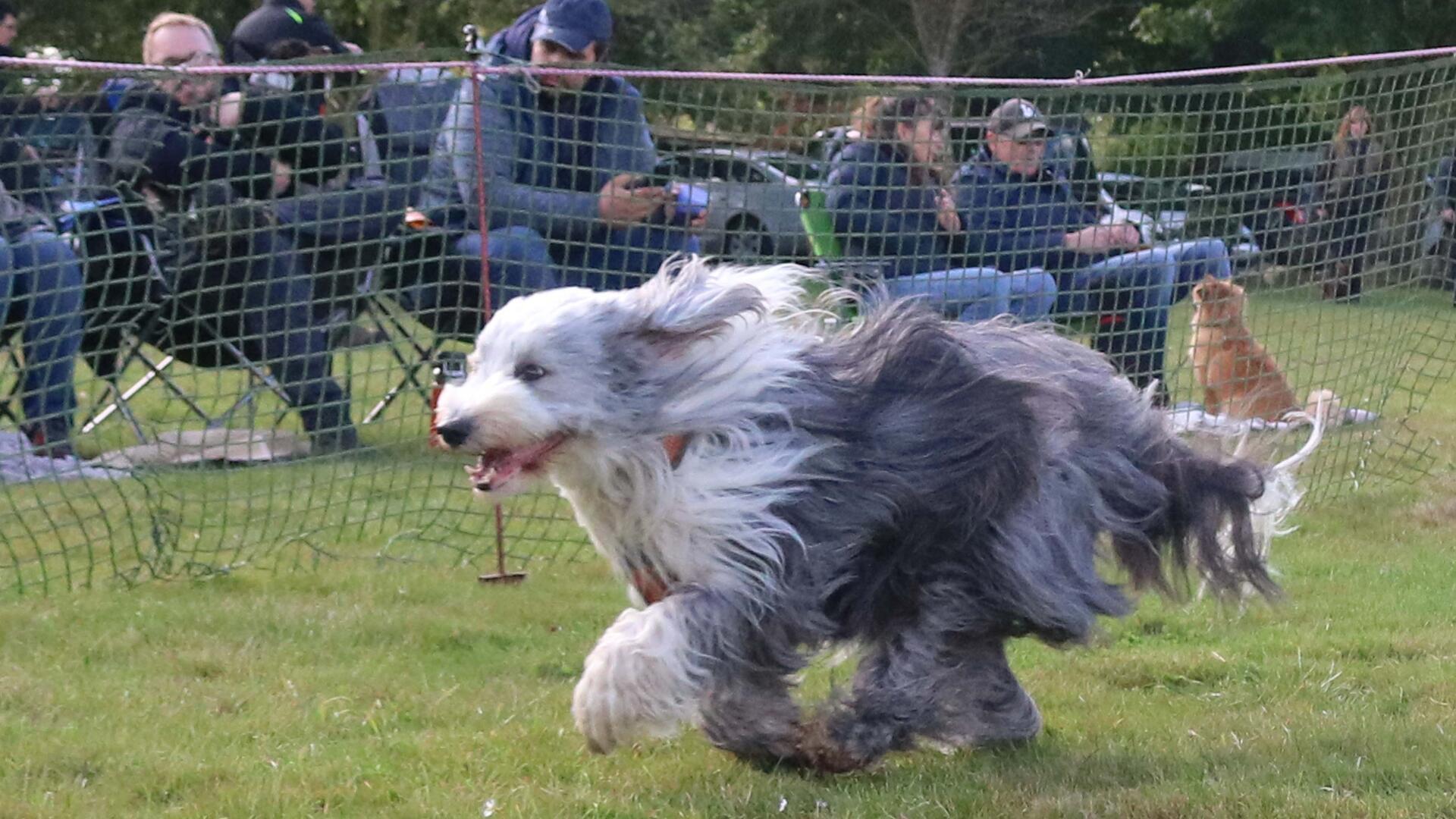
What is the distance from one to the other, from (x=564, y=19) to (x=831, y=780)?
14.9ft

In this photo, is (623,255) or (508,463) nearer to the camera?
(508,463)

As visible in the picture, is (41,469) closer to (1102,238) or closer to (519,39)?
(519,39)

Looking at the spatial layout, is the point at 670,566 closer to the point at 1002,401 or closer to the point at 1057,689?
the point at 1002,401

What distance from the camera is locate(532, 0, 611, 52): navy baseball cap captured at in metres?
7.89

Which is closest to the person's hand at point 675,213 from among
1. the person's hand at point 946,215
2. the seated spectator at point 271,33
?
the person's hand at point 946,215

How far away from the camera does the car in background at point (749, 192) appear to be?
24.2ft

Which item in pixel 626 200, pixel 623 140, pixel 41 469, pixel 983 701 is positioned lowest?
pixel 41 469

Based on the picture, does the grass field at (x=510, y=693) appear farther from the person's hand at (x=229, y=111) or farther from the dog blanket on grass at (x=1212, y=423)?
the person's hand at (x=229, y=111)

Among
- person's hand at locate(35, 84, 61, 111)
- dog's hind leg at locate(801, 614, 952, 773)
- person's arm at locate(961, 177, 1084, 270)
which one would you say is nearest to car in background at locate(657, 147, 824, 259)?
person's arm at locate(961, 177, 1084, 270)

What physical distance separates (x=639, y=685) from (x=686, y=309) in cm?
92

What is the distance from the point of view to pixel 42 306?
23.4 ft

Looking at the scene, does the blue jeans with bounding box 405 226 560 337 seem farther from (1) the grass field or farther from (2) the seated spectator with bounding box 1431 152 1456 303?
(2) the seated spectator with bounding box 1431 152 1456 303

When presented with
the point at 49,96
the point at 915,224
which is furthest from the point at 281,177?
the point at 915,224

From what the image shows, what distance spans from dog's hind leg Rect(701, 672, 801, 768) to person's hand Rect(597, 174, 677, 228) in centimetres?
311
